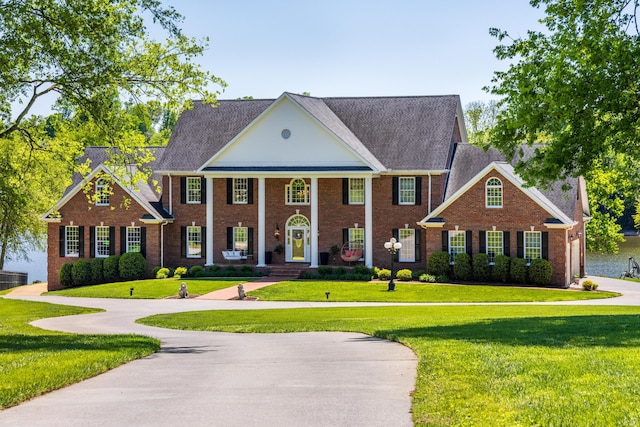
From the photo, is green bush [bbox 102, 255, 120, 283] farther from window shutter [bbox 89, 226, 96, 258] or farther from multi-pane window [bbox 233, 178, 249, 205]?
multi-pane window [bbox 233, 178, 249, 205]

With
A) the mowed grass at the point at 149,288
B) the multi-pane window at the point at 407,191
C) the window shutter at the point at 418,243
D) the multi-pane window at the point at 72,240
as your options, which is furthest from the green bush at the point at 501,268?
the multi-pane window at the point at 72,240

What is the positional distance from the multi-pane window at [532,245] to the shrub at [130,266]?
63.0 ft

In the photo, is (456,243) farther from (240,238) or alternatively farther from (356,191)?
(240,238)

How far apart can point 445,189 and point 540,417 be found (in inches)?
1460

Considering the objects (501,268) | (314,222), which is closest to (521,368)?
(501,268)

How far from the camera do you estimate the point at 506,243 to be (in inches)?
1673

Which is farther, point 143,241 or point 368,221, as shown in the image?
point 143,241

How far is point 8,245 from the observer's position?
61.9m

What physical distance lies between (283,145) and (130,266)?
32.5 ft

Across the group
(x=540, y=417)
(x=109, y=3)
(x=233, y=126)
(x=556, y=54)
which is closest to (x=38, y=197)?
(x=233, y=126)

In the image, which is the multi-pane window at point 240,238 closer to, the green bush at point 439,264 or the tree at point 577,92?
the green bush at point 439,264

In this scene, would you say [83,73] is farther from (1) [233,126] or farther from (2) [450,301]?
(1) [233,126]

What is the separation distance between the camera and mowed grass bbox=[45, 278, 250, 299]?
1585 inches

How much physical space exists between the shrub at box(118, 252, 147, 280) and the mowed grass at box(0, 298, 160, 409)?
2221 centimetres
